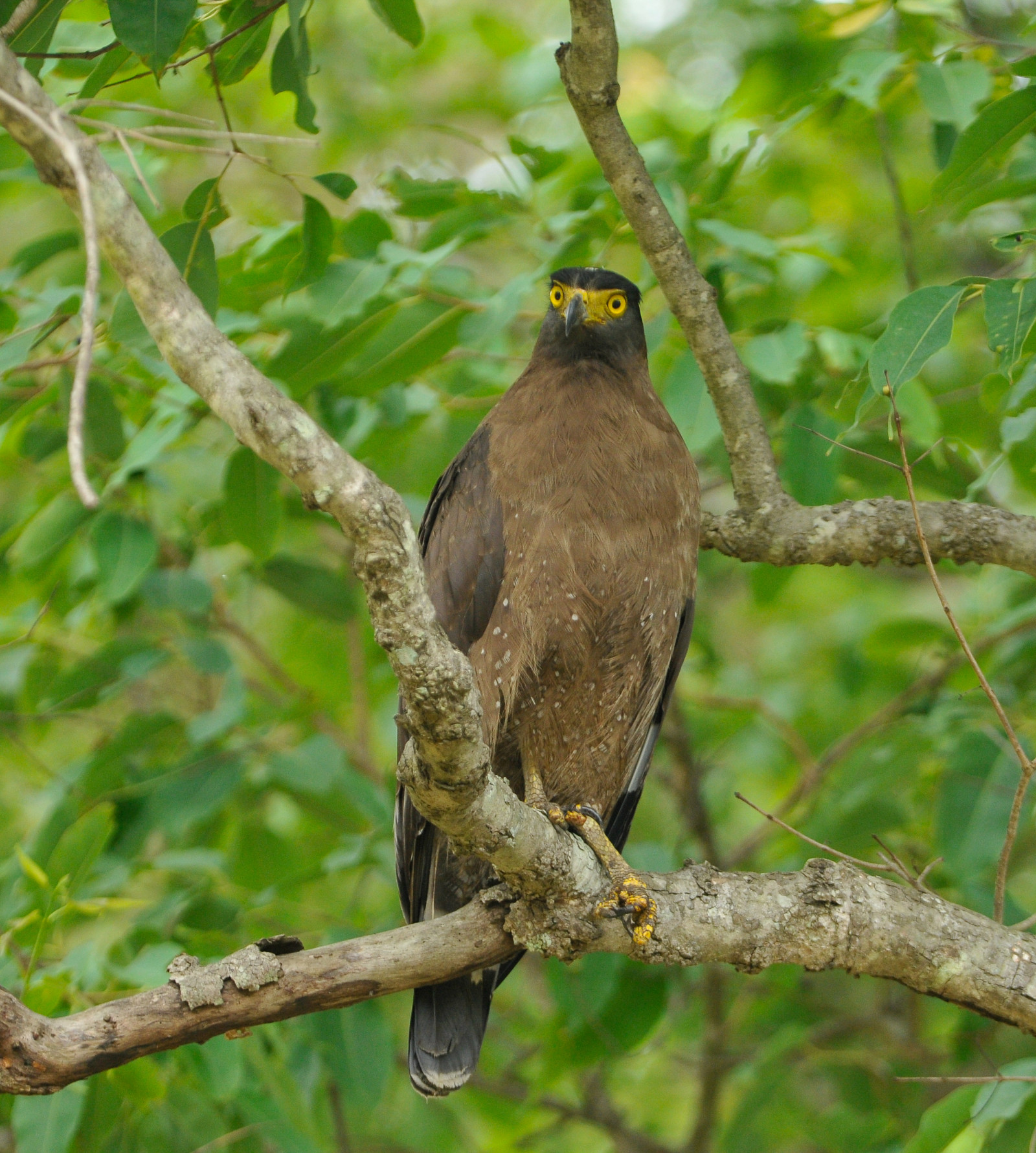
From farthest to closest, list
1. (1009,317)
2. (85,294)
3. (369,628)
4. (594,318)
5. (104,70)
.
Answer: (369,628) → (594,318) → (104,70) → (1009,317) → (85,294)

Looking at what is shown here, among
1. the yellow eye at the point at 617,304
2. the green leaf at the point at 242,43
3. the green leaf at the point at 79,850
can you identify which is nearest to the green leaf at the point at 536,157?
the yellow eye at the point at 617,304

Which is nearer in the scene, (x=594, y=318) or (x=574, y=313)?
(x=574, y=313)

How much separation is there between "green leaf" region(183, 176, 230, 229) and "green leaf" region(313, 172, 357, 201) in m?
0.28

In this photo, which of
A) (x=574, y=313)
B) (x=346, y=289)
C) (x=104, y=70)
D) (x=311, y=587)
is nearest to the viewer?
(x=104, y=70)

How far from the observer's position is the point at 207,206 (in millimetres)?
2906

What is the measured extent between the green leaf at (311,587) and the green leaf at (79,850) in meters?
1.44

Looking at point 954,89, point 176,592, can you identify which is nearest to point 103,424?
point 176,592

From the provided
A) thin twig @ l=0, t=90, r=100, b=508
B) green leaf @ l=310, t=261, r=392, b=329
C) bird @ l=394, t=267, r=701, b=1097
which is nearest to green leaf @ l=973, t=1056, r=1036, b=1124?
bird @ l=394, t=267, r=701, b=1097

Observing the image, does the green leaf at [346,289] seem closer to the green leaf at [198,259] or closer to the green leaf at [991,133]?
the green leaf at [198,259]

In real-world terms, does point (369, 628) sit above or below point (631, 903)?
below

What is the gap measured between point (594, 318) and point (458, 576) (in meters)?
1.10

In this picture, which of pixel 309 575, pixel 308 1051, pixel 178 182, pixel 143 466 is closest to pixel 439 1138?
pixel 308 1051

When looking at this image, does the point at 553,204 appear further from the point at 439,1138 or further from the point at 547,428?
the point at 439,1138

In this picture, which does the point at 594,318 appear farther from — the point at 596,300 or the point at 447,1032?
the point at 447,1032
